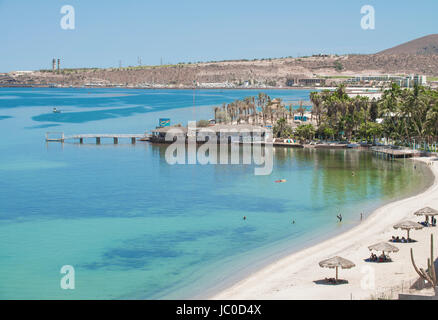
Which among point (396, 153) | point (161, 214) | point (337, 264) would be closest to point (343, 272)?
point (337, 264)

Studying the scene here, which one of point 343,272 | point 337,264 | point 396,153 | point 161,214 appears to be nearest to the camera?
point 337,264

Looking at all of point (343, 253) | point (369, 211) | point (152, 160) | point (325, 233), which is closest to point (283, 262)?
point (343, 253)

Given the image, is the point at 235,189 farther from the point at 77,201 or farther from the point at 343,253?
the point at 343,253

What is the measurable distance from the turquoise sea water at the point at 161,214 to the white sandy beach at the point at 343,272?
1.66 meters

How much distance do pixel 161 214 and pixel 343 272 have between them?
64.3 feet

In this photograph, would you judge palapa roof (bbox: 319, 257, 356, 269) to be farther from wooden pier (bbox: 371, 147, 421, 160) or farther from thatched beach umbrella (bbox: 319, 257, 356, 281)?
wooden pier (bbox: 371, 147, 421, 160)

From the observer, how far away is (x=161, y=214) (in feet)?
153

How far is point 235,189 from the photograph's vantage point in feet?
186

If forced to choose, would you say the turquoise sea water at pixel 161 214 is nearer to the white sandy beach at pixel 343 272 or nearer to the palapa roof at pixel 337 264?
the white sandy beach at pixel 343 272

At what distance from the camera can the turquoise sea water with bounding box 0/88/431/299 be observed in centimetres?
3212

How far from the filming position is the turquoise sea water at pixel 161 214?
32.1 meters

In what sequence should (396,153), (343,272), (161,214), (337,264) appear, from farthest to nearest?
(396,153)
(161,214)
(343,272)
(337,264)

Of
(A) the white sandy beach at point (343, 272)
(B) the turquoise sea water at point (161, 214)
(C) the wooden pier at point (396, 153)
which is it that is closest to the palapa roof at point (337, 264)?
(A) the white sandy beach at point (343, 272)

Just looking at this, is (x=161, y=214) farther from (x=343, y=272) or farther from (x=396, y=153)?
(x=396, y=153)
